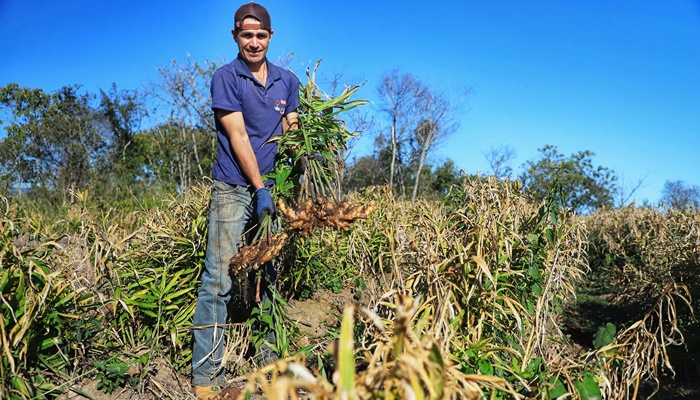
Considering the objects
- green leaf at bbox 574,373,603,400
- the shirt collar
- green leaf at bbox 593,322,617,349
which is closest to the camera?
green leaf at bbox 574,373,603,400

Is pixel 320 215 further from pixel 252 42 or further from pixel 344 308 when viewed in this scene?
pixel 252 42

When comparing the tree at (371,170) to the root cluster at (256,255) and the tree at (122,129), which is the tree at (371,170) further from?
the root cluster at (256,255)

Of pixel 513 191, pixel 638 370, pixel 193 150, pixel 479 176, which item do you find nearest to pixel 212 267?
pixel 479 176

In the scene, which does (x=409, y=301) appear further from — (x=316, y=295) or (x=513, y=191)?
(x=316, y=295)

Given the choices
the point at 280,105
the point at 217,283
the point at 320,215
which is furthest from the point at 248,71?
the point at 217,283

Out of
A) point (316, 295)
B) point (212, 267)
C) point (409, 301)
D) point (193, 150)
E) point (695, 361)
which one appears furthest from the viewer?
point (193, 150)

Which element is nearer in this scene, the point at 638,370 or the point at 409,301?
the point at 409,301

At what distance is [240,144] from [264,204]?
33 centimetres

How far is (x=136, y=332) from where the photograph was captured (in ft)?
10.0

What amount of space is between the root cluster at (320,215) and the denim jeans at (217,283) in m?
0.33

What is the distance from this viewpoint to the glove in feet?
8.79

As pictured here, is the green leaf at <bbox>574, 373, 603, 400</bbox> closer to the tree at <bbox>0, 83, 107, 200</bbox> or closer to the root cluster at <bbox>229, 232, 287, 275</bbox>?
the root cluster at <bbox>229, 232, 287, 275</bbox>

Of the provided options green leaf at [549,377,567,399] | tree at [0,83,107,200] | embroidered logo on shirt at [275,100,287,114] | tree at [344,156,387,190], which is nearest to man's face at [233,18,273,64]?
embroidered logo on shirt at [275,100,287,114]

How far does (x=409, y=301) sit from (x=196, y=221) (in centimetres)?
237
